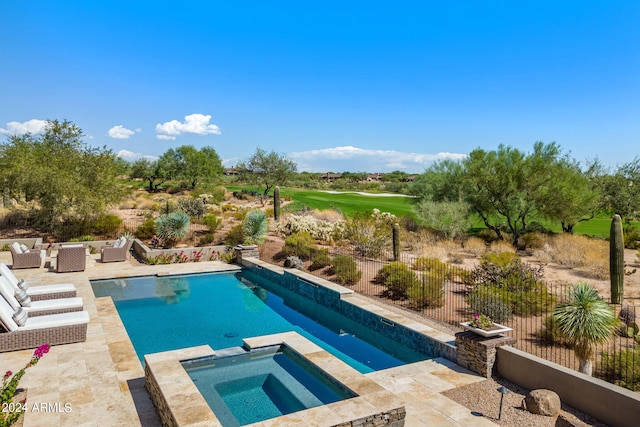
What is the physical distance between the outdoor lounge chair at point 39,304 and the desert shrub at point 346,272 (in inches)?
283

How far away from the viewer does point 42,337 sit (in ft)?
22.7

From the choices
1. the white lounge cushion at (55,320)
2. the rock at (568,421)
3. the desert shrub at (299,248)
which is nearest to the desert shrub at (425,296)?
the rock at (568,421)

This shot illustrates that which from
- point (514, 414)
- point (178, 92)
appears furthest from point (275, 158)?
point (514, 414)

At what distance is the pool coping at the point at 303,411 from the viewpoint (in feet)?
13.6

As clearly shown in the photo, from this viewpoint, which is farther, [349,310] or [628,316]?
[349,310]

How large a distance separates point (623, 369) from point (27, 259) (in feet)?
Answer: 53.2

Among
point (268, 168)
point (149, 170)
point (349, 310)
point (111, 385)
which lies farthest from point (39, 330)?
point (149, 170)

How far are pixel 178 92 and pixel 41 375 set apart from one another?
25306mm

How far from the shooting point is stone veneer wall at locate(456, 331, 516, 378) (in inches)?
247

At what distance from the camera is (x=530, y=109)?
26.7 m

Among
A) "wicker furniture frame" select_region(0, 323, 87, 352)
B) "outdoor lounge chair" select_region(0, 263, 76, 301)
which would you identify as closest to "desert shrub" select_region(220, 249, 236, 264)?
"outdoor lounge chair" select_region(0, 263, 76, 301)

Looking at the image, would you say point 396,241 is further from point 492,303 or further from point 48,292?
point 48,292

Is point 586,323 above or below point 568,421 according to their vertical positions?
above

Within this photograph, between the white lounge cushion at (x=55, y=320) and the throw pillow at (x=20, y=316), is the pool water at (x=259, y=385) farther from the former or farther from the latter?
the throw pillow at (x=20, y=316)
